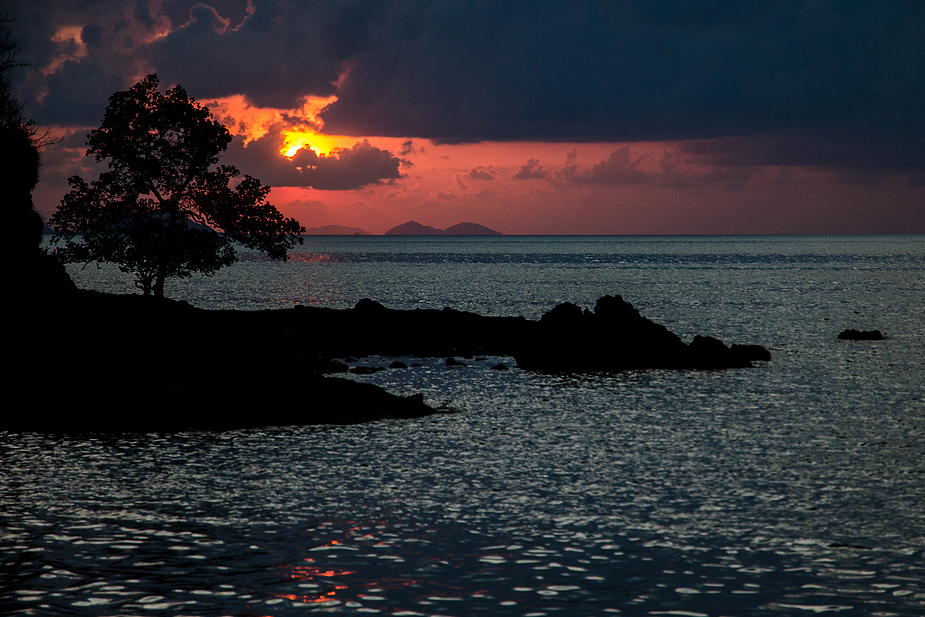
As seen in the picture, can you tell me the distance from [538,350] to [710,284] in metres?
96.2

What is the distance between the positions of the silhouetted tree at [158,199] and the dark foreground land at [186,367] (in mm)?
5251

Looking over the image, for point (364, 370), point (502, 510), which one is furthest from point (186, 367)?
point (502, 510)

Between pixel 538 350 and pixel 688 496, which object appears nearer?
pixel 688 496

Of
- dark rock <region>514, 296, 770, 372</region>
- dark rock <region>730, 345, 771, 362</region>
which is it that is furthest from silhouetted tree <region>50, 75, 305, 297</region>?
dark rock <region>730, 345, 771, 362</region>

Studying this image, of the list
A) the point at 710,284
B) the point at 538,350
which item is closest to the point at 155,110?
the point at 538,350

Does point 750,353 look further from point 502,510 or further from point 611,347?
point 502,510

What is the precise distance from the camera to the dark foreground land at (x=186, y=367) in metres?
29.7

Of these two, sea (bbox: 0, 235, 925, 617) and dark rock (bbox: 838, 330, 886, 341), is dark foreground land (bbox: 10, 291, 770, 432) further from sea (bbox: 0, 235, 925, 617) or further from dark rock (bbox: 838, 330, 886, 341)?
dark rock (bbox: 838, 330, 886, 341)

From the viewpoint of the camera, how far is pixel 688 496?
20719 millimetres

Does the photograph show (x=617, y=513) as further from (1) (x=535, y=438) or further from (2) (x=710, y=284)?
(2) (x=710, y=284)

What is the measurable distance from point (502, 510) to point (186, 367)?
1822 centimetres

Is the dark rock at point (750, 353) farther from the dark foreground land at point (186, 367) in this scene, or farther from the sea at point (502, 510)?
the sea at point (502, 510)

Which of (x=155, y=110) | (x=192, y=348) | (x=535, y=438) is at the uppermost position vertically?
(x=155, y=110)

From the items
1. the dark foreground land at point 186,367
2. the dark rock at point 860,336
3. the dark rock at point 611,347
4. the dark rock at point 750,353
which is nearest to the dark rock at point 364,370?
the dark foreground land at point 186,367
